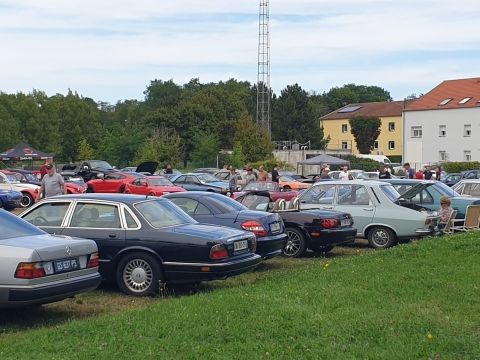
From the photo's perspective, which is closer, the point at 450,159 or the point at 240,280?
the point at 240,280

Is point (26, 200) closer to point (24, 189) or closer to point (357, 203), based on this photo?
point (24, 189)

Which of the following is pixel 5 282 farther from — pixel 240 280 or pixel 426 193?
pixel 426 193

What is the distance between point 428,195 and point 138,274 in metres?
9.20

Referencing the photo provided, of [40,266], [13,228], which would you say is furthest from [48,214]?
[40,266]

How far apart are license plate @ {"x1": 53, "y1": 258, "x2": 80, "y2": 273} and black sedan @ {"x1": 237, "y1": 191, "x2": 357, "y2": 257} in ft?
20.9

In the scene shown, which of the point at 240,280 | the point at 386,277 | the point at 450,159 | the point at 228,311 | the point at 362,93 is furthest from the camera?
the point at 362,93

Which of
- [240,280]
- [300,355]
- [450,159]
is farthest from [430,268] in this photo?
[450,159]

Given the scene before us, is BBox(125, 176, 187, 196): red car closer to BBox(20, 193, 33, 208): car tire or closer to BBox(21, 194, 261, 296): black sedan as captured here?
BBox(20, 193, 33, 208): car tire

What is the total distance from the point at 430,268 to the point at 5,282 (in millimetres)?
5720

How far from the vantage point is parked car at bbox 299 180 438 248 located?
16.1 meters

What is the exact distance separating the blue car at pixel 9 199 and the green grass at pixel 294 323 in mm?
17267

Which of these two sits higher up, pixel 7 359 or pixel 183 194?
pixel 183 194

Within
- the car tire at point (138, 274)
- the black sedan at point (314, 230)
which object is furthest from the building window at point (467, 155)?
the car tire at point (138, 274)

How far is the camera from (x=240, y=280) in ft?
39.6
